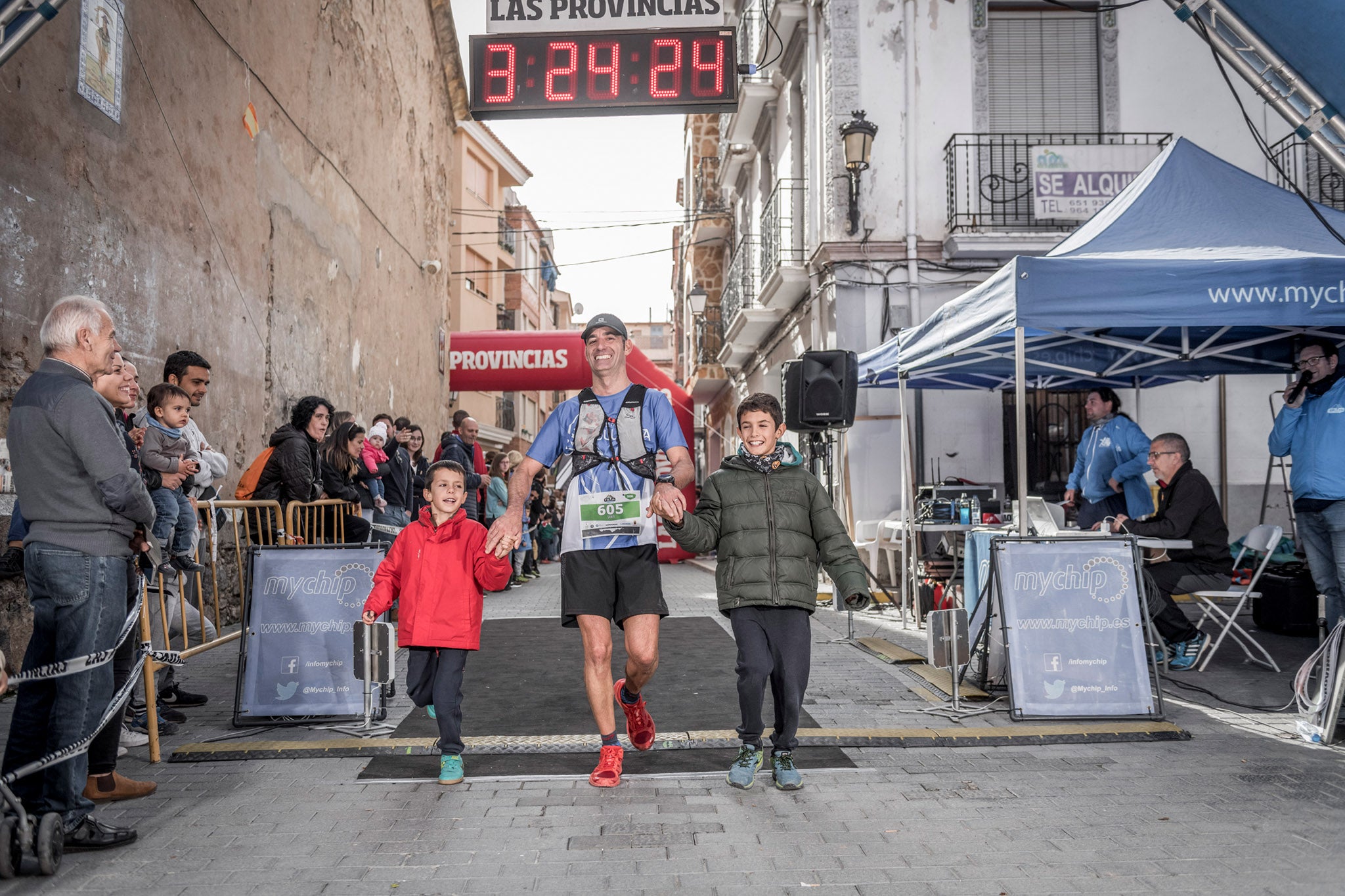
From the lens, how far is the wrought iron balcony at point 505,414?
36938 mm

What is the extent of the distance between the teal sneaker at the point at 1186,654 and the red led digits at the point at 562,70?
6.48 meters

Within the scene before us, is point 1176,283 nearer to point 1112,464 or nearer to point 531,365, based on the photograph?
point 1112,464

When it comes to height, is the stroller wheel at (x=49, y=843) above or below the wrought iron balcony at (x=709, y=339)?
below

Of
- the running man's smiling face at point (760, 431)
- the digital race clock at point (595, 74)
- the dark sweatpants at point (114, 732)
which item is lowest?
the dark sweatpants at point (114, 732)

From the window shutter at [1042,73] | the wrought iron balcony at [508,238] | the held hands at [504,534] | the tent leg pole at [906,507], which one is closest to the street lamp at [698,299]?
the wrought iron balcony at [508,238]

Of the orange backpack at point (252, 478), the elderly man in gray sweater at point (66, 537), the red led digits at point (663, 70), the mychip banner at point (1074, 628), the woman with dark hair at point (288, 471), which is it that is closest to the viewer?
the elderly man in gray sweater at point (66, 537)

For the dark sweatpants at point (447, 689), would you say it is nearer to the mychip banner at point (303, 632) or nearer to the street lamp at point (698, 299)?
the mychip banner at point (303, 632)

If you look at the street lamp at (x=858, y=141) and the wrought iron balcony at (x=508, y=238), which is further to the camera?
the wrought iron balcony at (x=508, y=238)

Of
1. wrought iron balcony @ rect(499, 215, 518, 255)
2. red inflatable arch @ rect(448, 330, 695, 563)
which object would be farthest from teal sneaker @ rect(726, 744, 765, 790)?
wrought iron balcony @ rect(499, 215, 518, 255)

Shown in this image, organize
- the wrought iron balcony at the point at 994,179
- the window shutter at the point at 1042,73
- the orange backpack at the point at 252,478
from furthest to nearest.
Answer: the window shutter at the point at 1042,73, the wrought iron balcony at the point at 994,179, the orange backpack at the point at 252,478

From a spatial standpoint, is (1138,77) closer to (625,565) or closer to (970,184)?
(970,184)

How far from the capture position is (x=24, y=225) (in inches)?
266

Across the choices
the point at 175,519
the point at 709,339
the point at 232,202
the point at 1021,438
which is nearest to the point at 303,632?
the point at 175,519

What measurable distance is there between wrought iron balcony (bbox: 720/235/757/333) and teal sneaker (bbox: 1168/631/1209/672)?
12.3m
